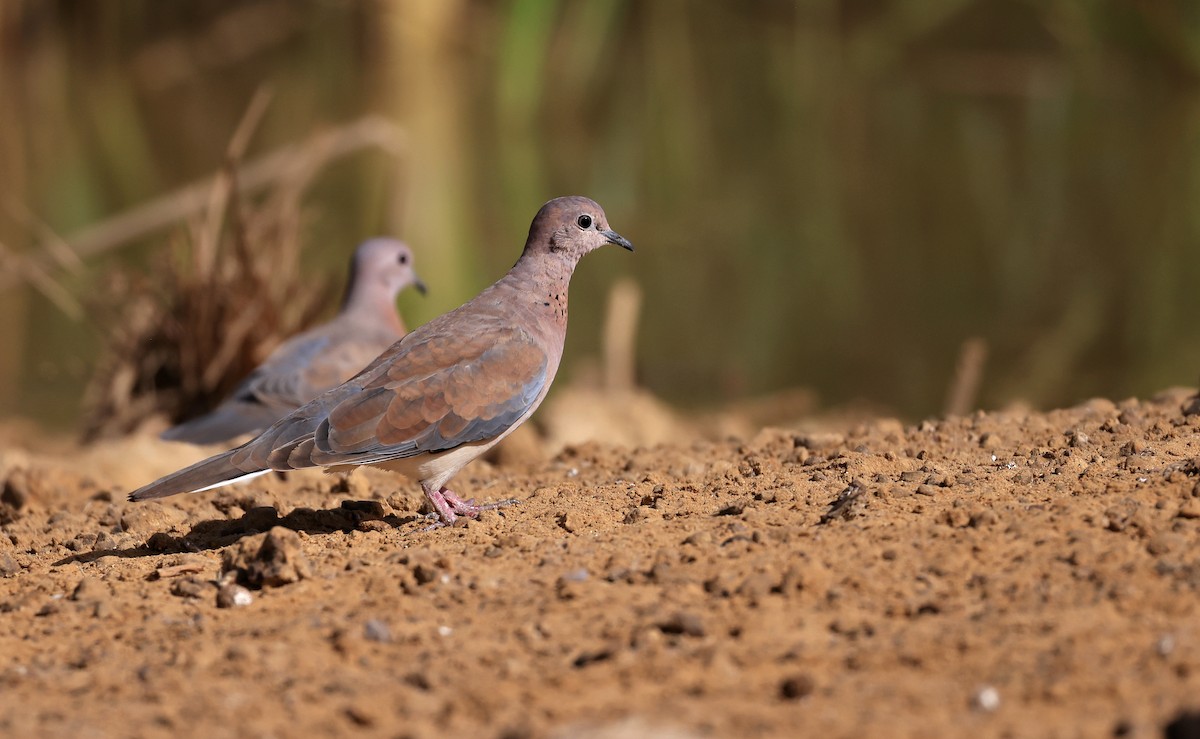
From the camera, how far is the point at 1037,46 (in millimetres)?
19031

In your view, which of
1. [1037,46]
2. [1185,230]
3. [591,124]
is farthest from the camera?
[1037,46]

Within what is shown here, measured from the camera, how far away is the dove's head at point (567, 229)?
538 cm

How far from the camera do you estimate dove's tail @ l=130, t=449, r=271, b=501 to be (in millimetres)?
4449

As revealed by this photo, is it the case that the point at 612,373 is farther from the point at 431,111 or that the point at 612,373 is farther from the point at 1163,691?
the point at 431,111

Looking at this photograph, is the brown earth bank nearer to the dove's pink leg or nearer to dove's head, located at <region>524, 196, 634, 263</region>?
the dove's pink leg

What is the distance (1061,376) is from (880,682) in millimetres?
6263

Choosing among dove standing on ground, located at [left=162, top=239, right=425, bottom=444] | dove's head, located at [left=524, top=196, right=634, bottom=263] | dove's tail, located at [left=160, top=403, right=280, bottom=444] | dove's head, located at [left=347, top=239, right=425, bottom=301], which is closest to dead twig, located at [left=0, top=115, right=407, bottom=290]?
dove's head, located at [left=347, top=239, right=425, bottom=301]

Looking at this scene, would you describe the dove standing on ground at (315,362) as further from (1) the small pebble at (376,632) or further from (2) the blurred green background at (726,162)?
(1) the small pebble at (376,632)

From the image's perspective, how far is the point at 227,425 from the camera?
6.63m

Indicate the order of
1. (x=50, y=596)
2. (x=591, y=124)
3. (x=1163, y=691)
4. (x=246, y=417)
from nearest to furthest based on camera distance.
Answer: (x=1163, y=691), (x=50, y=596), (x=246, y=417), (x=591, y=124)

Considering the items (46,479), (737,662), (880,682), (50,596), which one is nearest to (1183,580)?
(880,682)

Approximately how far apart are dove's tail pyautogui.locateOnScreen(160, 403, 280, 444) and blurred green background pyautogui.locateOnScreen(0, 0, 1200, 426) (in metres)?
1.29

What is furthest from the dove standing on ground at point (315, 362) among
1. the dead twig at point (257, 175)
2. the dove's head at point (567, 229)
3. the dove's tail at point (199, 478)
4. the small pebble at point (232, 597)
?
the small pebble at point (232, 597)

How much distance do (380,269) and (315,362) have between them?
2.78 feet
